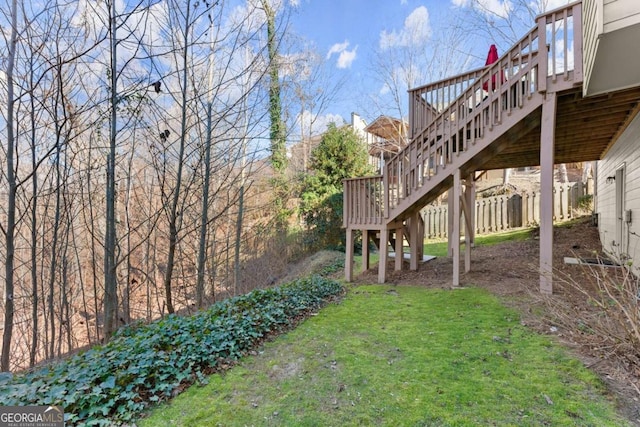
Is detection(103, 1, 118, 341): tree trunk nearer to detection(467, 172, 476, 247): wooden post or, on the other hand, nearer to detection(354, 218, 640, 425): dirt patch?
detection(354, 218, 640, 425): dirt patch

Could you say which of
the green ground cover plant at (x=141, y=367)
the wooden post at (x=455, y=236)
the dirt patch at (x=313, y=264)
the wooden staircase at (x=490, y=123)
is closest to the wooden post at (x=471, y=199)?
the wooden staircase at (x=490, y=123)

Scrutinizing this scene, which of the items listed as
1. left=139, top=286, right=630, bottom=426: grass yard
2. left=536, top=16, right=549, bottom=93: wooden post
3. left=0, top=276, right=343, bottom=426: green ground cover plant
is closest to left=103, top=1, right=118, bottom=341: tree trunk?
left=0, top=276, right=343, bottom=426: green ground cover plant

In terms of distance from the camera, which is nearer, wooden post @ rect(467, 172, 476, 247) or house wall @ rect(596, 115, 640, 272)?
house wall @ rect(596, 115, 640, 272)

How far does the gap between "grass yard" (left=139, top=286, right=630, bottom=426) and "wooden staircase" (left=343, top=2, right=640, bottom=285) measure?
249 centimetres

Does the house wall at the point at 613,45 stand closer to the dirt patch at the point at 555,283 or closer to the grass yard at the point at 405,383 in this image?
the dirt patch at the point at 555,283

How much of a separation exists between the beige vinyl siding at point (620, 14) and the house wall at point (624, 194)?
96.9 inches

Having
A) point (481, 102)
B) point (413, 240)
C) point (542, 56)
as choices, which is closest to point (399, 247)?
point (413, 240)

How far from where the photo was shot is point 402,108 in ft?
53.6

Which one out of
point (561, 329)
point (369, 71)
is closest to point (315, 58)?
point (369, 71)

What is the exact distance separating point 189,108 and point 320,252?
6.18 meters

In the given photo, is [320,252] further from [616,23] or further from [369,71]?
[369,71]

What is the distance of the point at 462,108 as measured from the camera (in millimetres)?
4902

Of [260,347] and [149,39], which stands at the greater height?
[149,39]

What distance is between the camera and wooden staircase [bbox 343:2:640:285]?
409cm
